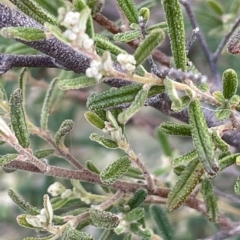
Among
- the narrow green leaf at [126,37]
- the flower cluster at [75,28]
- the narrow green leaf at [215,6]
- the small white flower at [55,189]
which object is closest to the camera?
the flower cluster at [75,28]

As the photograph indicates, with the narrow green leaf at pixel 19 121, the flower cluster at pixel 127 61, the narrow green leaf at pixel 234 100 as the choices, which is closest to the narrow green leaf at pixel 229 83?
the narrow green leaf at pixel 234 100

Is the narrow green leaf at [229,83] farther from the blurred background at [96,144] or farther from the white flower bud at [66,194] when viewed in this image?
the blurred background at [96,144]

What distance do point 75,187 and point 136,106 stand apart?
0.26 meters

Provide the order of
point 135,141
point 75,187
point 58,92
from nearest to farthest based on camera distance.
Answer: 1. point 75,187
2. point 58,92
3. point 135,141

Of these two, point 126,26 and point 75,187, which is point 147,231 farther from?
point 126,26

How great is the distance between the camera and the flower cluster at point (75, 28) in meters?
0.32

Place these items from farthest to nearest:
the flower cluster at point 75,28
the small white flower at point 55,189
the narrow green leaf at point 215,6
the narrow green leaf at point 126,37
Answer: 1. the narrow green leaf at point 215,6
2. the small white flower at point 55,189
3. the narrow green leaf at point 126,37
4. the flower cluster at point 75,28

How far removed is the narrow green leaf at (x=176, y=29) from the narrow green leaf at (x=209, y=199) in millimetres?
179

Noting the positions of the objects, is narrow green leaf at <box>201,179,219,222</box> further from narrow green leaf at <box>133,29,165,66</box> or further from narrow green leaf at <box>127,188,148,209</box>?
narrow green leaf at <box>133,29,165,66</box>

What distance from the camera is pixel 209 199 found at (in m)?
0.52

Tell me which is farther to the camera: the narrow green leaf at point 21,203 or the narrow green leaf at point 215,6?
the narrow green leaf at point 215,6

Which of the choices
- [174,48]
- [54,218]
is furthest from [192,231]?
[174,48]

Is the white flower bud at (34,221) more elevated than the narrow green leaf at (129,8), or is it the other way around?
the narrow green leaf at (129,8)

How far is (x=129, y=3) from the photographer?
467mm
